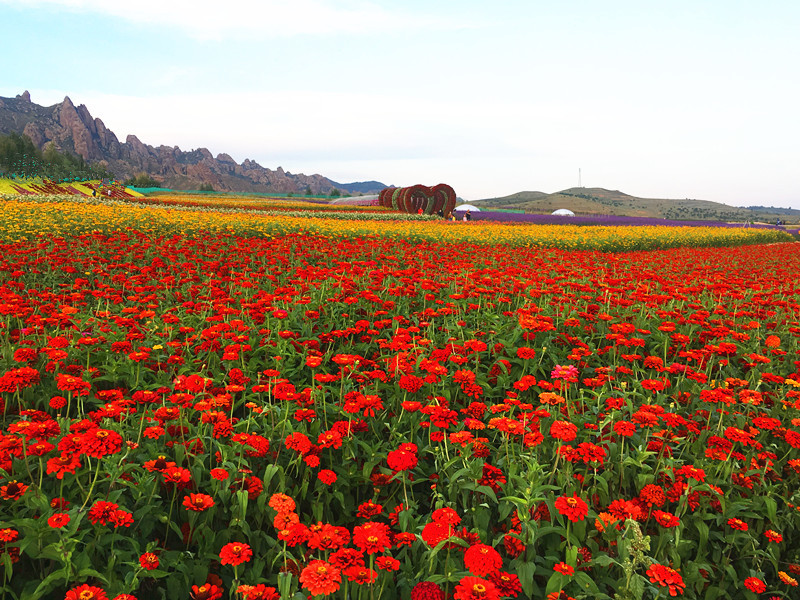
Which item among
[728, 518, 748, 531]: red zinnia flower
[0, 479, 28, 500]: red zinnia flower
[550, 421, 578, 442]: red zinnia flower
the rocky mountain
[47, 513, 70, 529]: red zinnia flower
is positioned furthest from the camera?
the rocky mountain

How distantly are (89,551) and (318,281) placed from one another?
4421 mm

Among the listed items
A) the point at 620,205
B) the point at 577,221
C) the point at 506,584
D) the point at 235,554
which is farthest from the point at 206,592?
the point at 620,205

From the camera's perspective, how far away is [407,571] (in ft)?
7.43

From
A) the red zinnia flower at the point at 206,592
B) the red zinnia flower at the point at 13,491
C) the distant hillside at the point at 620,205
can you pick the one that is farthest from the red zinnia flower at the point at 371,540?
the distant hillside at the point at 620,205

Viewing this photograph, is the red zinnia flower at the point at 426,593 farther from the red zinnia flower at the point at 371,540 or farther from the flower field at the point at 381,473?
the red zinnia flower at the point at 371,540

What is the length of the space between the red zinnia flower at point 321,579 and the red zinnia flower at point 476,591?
16.9 inches

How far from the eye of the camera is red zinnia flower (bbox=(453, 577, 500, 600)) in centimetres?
162

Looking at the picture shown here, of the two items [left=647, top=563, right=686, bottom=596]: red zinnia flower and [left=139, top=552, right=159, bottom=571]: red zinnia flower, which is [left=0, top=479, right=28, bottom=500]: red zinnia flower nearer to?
[left=139, top=552, right=159, bottom=571]: red zinnia flower

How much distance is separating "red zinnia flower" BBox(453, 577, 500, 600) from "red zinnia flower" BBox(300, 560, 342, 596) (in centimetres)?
43

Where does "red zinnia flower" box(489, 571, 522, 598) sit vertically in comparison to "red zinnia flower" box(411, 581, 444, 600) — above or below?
below

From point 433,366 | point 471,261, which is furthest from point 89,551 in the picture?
point 471,261

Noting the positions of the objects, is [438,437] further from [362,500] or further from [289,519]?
[289,519]

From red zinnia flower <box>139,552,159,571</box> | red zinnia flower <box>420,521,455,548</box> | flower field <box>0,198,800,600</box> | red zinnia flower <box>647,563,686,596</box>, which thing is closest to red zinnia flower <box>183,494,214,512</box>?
flower field <box>0,198,800,600</box>

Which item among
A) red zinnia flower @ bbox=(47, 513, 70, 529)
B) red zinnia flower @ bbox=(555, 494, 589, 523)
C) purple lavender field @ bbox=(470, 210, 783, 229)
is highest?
purple lavender field @ bbox=(470, 210, 783, 229)
